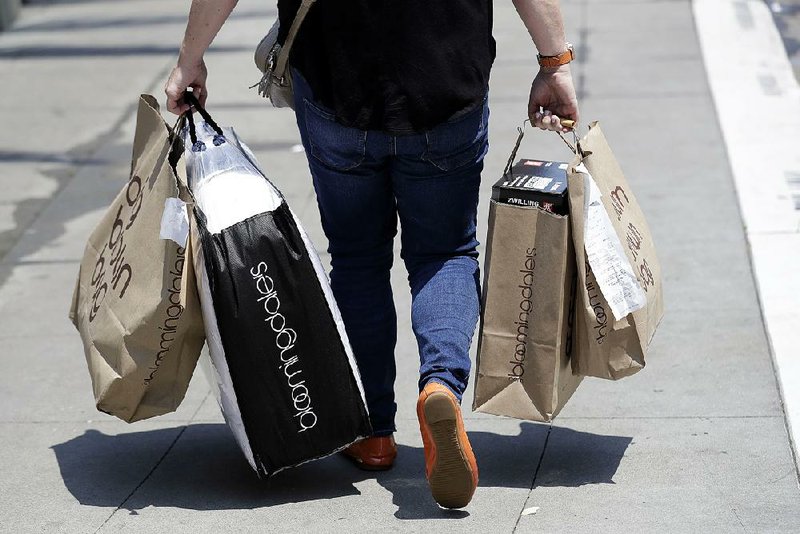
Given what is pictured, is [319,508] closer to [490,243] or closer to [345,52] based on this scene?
[490,243]

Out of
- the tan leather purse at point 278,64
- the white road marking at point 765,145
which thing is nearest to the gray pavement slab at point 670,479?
the white road marking at point 765,145

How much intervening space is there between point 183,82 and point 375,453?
1.14m

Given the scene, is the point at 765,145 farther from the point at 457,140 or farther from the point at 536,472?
the point at 457,140

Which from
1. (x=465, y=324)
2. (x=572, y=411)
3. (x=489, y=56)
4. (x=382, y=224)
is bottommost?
(x=572, y=411)

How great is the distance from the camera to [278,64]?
333 cm

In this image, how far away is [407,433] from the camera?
385 cm

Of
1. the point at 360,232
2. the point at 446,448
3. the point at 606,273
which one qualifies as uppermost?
the point at 360,232

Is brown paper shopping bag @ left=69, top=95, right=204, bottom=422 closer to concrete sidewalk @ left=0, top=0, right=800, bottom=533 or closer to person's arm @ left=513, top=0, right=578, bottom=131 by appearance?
concrete sidewalk @ left=0, top=0, right=800, bottom=533

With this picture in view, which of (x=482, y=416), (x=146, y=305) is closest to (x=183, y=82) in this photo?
(x=146, y=305)

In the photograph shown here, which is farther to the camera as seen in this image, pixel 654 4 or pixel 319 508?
pixel 654 4

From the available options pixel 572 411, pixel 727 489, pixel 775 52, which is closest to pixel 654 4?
pixel 775 52

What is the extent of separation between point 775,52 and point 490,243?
509cm

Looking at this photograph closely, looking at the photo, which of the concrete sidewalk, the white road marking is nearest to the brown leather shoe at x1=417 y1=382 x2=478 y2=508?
the concrete sidewalk

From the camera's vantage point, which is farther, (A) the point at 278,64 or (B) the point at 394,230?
(B) the point at 394,230
